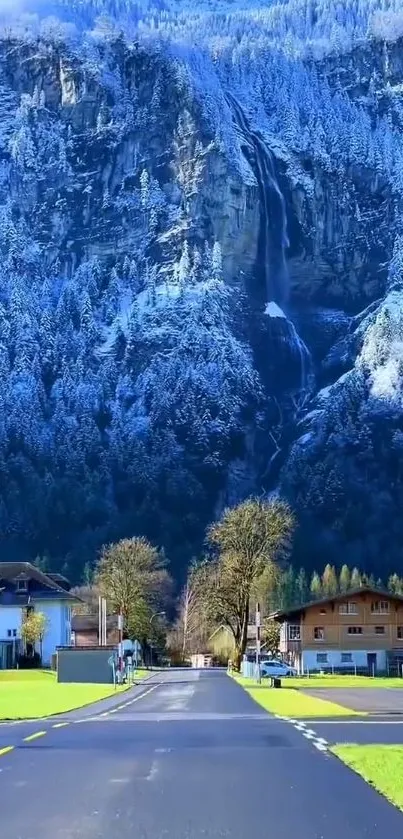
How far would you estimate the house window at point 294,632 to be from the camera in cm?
11017

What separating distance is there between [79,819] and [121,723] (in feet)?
57.2

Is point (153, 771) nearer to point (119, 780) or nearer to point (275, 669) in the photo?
point (119, 780)

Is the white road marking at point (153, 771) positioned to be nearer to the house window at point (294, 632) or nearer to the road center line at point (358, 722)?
the road center line at point (358, 722)

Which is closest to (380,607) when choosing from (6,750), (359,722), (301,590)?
(301,590)

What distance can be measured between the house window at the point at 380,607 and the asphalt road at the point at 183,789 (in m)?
85.0

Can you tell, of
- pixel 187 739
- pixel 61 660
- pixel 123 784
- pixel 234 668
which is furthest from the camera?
pixel 234 668

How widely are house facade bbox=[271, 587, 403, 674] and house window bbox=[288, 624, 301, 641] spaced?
88 cm

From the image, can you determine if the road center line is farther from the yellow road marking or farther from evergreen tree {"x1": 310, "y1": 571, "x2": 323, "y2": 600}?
evergreen tree {"x1": 310, "y1": 571, "x2": 323, "y2": 600}

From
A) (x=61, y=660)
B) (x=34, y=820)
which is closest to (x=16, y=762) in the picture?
(x=34, y=820)

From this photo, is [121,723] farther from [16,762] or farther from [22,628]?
[22,628]

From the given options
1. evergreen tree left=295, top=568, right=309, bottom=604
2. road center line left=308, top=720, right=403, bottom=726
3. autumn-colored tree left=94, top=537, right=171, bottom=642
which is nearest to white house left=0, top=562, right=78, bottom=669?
autumn-colored tree left=94, top=537, right=171, bottom=642

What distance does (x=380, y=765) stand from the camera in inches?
648

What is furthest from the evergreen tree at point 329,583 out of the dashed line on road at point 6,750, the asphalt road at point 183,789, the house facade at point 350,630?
the dashed line on road at point 6,750

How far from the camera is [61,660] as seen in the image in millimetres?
70062
